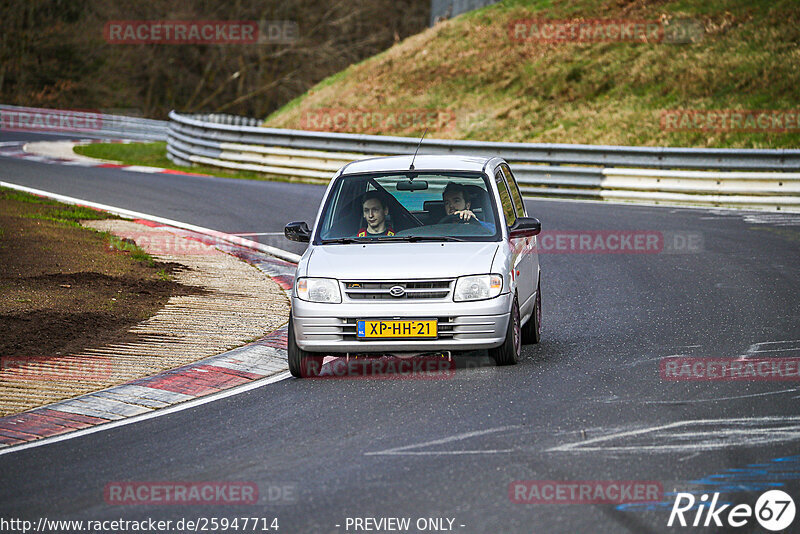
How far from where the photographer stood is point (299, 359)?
8.97 metres

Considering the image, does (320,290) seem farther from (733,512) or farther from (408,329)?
(733,512)

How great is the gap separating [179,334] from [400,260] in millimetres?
2641

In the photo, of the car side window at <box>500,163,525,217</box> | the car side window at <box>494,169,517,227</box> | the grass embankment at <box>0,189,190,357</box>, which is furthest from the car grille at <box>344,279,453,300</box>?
the grass embankment at <box>0,189,190,357</box>

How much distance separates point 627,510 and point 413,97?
29.5m

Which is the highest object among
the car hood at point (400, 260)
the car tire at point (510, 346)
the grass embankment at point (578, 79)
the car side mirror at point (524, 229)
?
the grass embankment at point (578, 79)

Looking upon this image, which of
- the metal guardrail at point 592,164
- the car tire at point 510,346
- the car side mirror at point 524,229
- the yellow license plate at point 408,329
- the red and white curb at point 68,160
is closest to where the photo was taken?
the yellow license plate at point 408,329

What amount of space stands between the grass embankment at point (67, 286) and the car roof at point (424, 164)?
8.61 ft

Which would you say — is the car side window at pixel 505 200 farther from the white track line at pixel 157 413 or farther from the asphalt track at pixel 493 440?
the white track line at pixel 157 413

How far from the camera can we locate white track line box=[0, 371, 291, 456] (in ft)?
23.8

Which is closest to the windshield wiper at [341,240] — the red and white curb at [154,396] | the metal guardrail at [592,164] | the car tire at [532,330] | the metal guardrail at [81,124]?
the red and white curb at [154,396]

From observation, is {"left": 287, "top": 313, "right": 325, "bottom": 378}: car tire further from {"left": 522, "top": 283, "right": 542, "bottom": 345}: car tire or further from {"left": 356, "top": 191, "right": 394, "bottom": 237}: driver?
{"left": 522, "top": 283, "right": 542, "bottom": 345}: car tire

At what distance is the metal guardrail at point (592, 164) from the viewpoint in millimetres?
21344

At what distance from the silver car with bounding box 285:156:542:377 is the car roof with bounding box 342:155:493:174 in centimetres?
1

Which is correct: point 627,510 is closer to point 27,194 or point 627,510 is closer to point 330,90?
point 27,194
